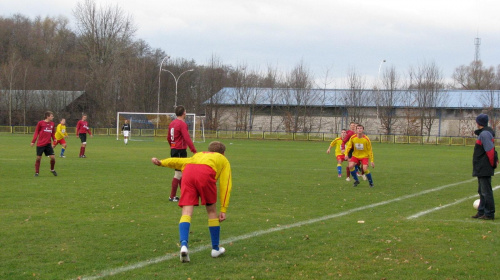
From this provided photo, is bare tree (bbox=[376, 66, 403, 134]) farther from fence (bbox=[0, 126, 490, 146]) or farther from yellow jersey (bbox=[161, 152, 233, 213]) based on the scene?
yellow jersey (bbox=[161, 152, 233, 213])

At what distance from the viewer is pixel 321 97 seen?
67688 millimetres

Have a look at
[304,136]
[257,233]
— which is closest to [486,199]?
[257,233]

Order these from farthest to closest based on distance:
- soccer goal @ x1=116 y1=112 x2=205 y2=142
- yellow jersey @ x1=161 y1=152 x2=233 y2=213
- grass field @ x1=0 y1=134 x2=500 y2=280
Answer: soccer goal @ x1=116 y1=112 x2=205 y2=142
yellow jersey @ x1=161 y1=152 x2=233 y2=213
grass field @ x1=0 y1=134 x2=500 y2=280

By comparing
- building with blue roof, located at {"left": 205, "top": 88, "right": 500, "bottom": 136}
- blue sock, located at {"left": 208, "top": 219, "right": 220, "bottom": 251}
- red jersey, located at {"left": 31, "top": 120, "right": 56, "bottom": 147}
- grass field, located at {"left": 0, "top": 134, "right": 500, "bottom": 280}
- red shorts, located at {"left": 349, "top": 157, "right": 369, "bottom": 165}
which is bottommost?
grass field, located at {"left": 0, "top": 134, "right": 500, "bottom": 280}

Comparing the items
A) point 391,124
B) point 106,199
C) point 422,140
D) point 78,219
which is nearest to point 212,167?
point 78,219

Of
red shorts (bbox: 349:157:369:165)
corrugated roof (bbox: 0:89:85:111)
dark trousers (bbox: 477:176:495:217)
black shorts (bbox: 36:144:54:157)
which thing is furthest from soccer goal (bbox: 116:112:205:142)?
dark trousers (bbox: 477:176:495:217)

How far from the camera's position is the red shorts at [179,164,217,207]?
656cm

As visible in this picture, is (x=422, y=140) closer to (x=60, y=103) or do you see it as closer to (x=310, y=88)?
(x=310, y=88)

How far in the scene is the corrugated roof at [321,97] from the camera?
2520 inches

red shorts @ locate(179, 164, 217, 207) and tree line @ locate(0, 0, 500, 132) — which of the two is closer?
red shorts @ locate(179, 164, 217, 207)

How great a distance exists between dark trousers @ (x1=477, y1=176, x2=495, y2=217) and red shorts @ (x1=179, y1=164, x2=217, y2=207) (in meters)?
5.60

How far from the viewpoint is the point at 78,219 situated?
9.27 m

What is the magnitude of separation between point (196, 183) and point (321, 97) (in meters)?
62.2

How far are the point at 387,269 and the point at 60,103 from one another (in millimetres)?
65967
